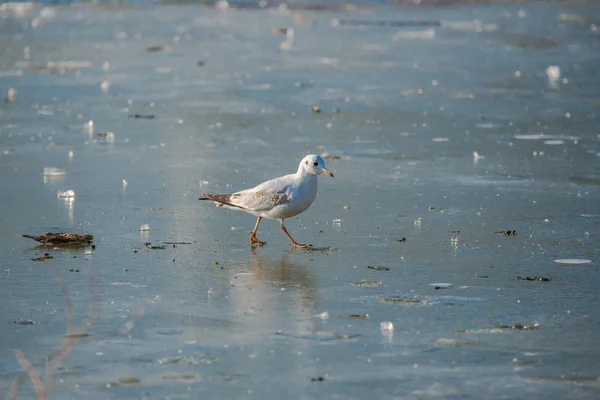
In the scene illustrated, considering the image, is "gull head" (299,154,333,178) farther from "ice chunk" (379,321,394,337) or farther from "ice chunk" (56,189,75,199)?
"ice chunk" (56,189,75,199)

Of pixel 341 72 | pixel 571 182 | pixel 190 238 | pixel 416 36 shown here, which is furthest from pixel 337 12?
pixel 190 238

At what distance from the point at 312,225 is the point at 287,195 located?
30.1 inches

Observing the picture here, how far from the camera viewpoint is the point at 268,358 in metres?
6.06

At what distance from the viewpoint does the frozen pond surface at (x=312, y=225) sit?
19.6 ft

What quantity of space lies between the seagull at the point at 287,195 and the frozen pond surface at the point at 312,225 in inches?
10.1

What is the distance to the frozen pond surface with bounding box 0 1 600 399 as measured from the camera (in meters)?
Result: 5.98

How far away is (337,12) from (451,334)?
25728mm

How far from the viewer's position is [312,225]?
9469 mm

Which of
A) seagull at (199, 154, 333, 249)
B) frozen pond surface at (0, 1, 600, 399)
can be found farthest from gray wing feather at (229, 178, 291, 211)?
frozen pond surface at (0, 1, 600, 399)

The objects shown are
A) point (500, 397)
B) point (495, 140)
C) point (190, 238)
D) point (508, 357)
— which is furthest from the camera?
point (495, 140)

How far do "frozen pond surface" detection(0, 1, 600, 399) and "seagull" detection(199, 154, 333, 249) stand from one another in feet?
0.84

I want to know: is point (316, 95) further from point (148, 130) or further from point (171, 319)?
point (171, 319)

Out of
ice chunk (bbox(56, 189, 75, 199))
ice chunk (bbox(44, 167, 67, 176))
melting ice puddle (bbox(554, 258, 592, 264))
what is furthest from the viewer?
ice chunk (bbox(44, 167, 67, 176))

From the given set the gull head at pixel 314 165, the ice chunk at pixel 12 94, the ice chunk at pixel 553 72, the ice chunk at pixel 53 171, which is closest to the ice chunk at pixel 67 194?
the ice chunk at pixel 53 171
